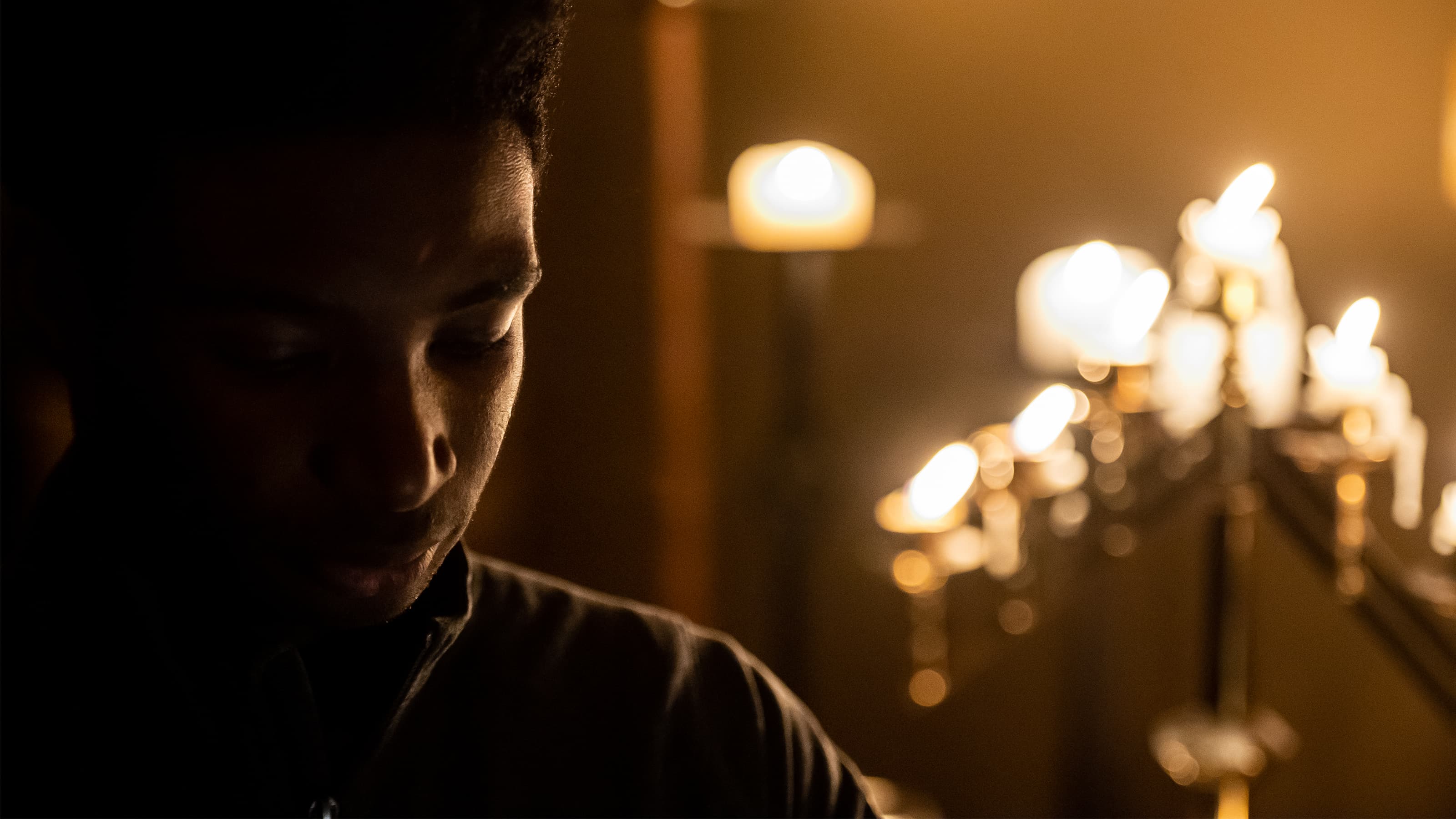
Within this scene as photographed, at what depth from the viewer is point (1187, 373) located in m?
1.37

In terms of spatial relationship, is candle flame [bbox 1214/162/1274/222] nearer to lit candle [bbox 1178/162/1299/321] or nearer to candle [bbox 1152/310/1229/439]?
lit candle [bbox 1178/162/1299/321]

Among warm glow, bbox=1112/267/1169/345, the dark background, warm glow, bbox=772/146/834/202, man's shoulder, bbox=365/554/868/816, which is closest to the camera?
man's shoulder, bbox=365/554/868/816

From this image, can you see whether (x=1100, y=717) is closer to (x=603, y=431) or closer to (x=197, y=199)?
(x=603, y=431)

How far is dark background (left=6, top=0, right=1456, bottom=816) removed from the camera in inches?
88.4

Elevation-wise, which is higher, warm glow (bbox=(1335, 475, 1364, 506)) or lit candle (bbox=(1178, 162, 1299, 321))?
lit candle (bbox=(1178, 162, 1299, 321))

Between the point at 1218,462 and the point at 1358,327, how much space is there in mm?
201

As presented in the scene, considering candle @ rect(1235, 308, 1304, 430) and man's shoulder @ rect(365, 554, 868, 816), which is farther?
candle @ rect(1235, 308, 1304, 430)

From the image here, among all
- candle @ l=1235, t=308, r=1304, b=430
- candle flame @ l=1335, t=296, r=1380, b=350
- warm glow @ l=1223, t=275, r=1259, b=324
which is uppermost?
warm glow @ l=1223, t=275, r=1259, b=324

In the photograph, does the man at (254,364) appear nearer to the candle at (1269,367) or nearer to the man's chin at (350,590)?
the man's chin at (350,590)

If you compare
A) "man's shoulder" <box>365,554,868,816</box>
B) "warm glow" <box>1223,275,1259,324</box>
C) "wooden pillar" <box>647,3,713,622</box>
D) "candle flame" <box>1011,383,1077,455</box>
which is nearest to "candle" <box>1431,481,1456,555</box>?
"warm glow" <box>1223,275,1259,324</box>

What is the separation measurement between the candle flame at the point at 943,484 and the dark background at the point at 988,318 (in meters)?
0.83

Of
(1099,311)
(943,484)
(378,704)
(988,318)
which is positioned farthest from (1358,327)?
(988,318)

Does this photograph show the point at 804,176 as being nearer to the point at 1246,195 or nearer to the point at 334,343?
the point at 1246,195

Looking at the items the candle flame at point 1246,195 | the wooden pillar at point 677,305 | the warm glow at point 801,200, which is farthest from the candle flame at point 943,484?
the wooden pillar at point 677,305
